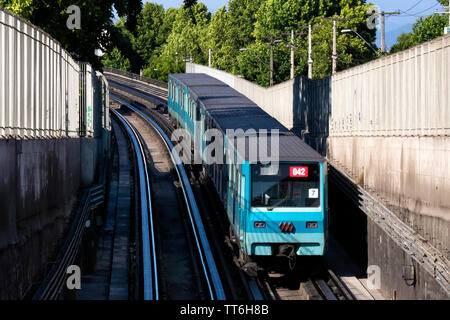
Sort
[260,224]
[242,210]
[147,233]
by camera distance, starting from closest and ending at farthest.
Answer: [260,224] < [242,210] < [147,233]

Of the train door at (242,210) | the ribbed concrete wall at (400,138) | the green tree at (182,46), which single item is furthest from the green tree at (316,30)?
the train door at (242,210)

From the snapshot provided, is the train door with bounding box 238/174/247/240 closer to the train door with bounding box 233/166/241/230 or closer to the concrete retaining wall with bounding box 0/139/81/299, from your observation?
the train door with bounding box 233/166/241/230

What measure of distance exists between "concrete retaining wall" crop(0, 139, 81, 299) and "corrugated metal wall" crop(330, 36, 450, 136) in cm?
891

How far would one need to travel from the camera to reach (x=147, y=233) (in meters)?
26.3

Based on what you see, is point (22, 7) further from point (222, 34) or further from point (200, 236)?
point (222, 34)

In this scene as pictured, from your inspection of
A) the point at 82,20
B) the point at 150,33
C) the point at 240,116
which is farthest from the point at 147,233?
the point at 150,33

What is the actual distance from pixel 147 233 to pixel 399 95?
10315 millimetres

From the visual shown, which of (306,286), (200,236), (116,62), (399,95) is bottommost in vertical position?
(306,286)

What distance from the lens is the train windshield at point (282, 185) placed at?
18.6 m

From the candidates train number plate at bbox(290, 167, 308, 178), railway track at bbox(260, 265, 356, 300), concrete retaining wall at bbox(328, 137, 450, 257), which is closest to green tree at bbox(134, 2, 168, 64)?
concrete retaining wall at bbox(328, 137, 450, 257)

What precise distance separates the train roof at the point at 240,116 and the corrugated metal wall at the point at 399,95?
2.80 metres

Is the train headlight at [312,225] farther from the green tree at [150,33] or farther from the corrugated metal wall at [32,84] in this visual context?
the green tree at [150,33]

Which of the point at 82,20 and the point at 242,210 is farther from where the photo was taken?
the point at 82,20
